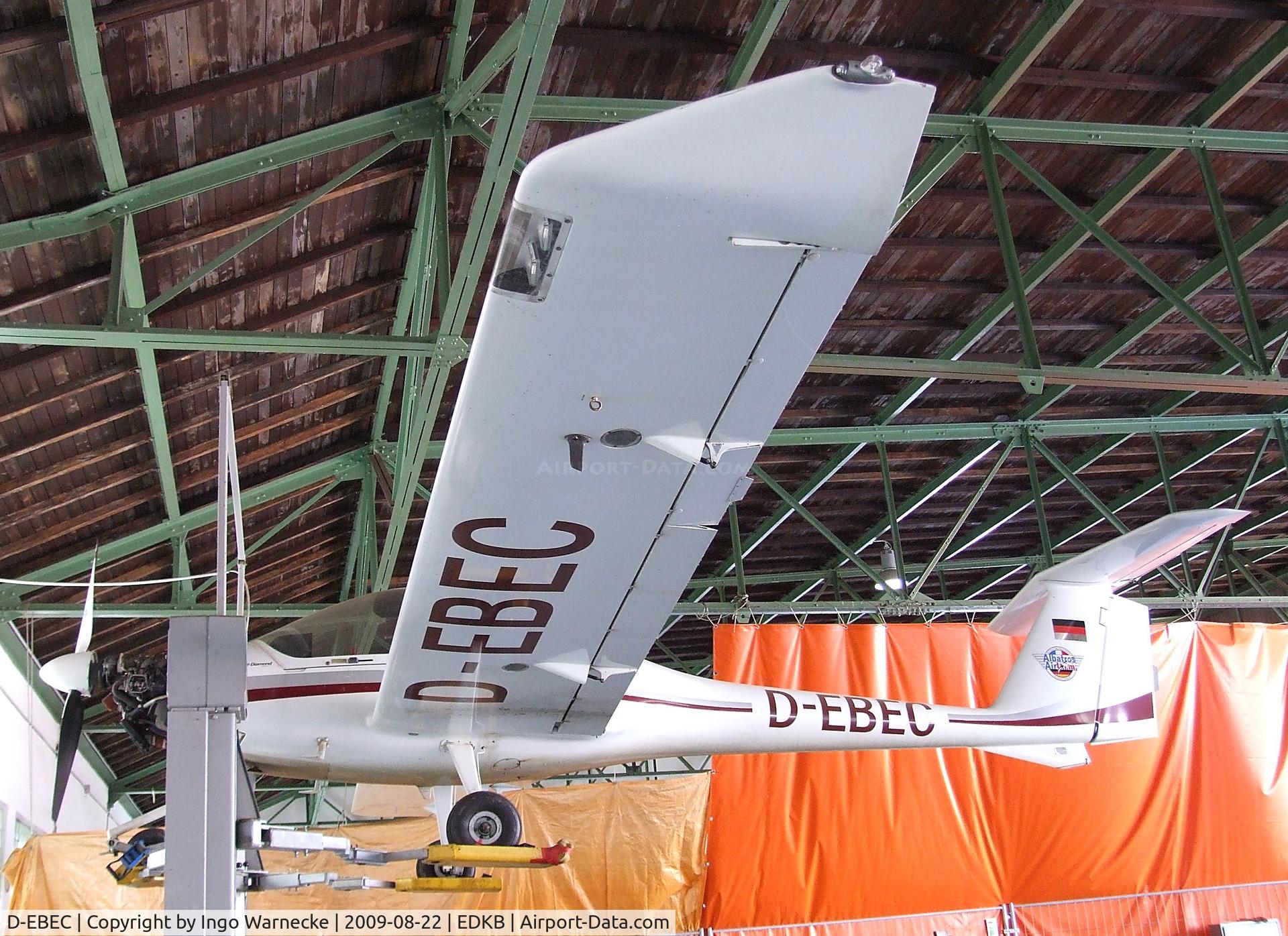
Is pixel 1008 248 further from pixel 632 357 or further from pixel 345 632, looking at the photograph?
pixel 345 632

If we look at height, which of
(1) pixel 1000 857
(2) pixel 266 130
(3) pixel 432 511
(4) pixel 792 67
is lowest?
(1) pixel 1000 857

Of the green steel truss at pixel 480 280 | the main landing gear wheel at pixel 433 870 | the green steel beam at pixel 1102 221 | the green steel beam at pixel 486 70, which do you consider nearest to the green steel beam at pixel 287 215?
the green steel truss at pixel 480 280

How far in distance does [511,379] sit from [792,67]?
3.67 m

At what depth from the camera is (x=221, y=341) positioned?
17.1 feet

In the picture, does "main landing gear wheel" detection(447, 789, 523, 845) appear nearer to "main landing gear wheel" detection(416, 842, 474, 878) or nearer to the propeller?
"main landing gear wheel" detection(416, 842, 474, 878)

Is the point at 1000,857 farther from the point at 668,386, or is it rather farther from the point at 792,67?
the point at 668,386

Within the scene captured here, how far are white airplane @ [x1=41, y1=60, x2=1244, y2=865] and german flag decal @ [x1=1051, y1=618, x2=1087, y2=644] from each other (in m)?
0.11

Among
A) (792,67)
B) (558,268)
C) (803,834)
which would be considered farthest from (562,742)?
(803,834)

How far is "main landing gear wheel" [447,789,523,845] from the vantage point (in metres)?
4.71

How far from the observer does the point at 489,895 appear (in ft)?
28.0

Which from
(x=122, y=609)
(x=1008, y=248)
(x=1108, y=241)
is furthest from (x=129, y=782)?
(x=1108, y=241)

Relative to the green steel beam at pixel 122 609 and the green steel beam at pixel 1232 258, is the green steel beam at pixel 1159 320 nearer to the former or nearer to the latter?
the green steel beam at pixel 1232 258

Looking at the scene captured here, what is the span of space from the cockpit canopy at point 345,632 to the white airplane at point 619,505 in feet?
0.04

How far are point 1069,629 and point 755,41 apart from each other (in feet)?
14.5
